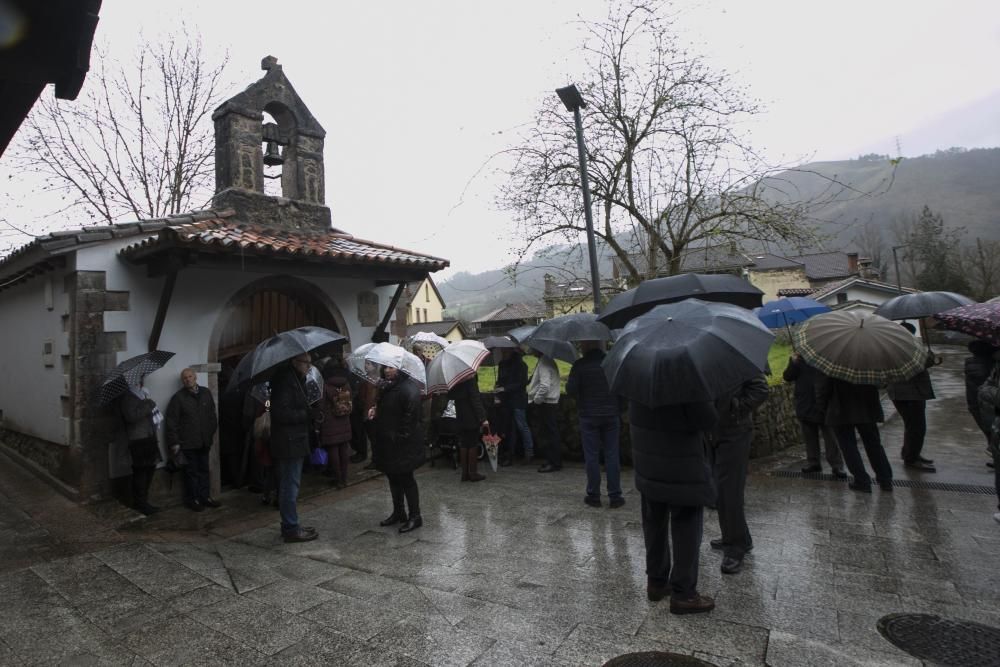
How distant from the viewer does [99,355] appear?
555 cm

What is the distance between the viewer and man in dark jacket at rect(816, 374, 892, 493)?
508 cm

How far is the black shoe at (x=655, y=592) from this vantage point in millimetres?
3270

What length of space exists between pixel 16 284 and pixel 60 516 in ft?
13.7

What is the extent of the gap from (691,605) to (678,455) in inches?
35.0

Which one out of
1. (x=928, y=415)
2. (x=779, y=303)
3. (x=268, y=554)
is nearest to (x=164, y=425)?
(x=268, y=554)

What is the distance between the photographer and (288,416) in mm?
4629

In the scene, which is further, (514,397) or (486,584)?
(514,397)

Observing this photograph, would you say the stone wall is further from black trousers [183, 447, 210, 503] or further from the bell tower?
the bell tower

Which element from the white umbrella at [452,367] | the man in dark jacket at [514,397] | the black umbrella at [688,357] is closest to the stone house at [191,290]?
the white umbrella at [452,367]

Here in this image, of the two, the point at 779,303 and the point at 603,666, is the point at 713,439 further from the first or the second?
the point at 779,303

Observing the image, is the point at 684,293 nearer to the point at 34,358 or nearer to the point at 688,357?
the point at 688,357

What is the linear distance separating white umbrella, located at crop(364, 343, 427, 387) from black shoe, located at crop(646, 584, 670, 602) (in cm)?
270

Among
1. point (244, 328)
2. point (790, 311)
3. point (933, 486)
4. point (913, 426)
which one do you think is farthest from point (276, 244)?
point (913, 426)

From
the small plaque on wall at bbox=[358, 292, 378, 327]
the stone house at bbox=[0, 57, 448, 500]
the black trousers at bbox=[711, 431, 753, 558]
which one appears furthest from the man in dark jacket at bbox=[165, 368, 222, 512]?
the black trousers at bbox=[711, 431, 753, 558]
